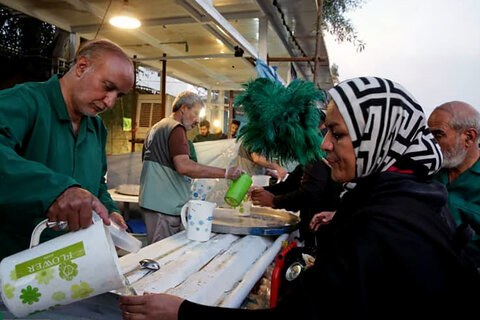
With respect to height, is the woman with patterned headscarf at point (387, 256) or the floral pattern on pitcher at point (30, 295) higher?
the woman with patterned headscarf at point (387, 256)

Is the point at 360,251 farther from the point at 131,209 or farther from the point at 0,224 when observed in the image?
the point at 131,209

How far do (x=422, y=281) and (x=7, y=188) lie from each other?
1.14 meters

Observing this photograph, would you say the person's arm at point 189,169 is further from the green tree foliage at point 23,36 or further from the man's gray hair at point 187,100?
the green tree foliage at point 23,36

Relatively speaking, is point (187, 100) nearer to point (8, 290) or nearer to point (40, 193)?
point (40, 193)

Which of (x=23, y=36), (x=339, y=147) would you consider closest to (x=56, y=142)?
(x=339, y=147)

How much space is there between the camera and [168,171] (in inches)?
111

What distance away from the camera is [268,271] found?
5.93 feet

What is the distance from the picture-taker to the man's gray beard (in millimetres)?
2141

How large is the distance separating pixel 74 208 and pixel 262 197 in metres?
1.93

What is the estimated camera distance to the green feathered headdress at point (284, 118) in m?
1.85

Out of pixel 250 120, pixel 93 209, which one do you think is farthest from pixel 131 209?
pixel 93 209

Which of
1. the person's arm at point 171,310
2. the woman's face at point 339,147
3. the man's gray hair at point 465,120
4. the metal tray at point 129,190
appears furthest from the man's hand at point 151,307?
the metal tray at point 129,190

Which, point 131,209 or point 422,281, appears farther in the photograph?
point 131,209

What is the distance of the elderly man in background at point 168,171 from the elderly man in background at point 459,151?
152 cm
